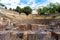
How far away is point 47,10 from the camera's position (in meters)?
24.8

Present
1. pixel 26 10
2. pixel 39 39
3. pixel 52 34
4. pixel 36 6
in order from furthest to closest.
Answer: pixel 36 6, pixel 26 10, pixel 52 34, pixel 39 39

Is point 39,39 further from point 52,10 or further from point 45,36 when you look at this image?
point 52,10

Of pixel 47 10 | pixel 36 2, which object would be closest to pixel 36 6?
pixel 36 2

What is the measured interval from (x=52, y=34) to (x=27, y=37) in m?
0.29

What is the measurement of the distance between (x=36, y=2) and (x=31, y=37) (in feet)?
93.9

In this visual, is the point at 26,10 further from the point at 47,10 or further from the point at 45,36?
the point at 45,36

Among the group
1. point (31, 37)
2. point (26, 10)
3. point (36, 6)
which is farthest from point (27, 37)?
point (36, 6)

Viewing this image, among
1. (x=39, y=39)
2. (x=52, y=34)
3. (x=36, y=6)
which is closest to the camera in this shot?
(x=39, y=39)

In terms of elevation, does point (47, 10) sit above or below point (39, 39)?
below

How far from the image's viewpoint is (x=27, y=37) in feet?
6.91

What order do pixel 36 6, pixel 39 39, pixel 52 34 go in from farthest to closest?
pixel 36 6
pixel 52 34
pixel 39 39

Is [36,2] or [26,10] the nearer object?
[26,10]

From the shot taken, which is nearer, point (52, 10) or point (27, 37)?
point (27, 37)

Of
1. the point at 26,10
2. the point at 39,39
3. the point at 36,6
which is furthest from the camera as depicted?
the point at 36,6
